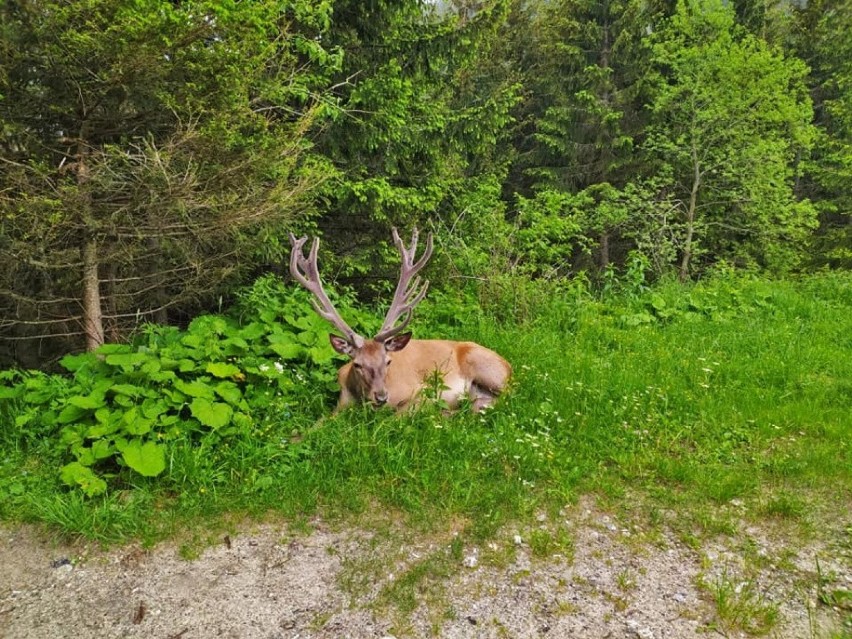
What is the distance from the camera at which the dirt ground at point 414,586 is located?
110 inches

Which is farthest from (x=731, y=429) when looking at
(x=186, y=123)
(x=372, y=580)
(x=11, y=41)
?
(x=11, y=41)

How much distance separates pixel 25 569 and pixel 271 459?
5.21 ft

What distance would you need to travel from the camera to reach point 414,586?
306cm

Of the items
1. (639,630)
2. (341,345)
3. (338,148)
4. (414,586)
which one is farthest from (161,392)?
(338,148)

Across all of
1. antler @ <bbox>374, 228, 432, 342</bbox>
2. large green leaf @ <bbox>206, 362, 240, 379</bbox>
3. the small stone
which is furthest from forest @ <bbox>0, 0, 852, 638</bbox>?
antler @ <bbox>374, 228, 432, 342</bbox>

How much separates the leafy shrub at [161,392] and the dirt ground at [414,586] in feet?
2.22

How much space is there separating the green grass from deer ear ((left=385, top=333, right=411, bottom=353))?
668 mm

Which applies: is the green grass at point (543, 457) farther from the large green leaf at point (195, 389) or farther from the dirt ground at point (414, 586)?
the large green leaf at point (195, 389)

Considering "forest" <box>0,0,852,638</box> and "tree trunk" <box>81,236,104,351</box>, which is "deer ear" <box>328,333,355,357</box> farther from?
"tree trunk" <box>81,236,104,351</box>

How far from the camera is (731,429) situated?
4.72m

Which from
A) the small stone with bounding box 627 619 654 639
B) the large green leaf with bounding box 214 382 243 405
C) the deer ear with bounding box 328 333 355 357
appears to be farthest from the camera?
the deer ear with bounding box 328 333 355 357

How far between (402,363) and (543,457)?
5.77 ft

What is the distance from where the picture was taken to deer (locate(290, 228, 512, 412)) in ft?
16.0

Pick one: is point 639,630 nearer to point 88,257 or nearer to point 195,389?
point 195,389
